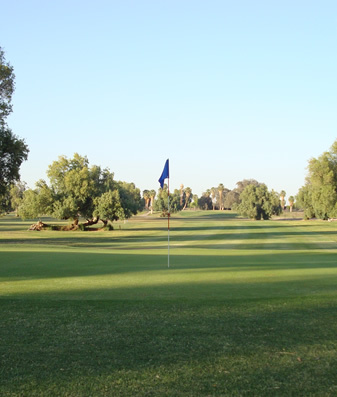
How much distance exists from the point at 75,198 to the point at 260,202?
183 feet

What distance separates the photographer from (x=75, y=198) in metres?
63.3

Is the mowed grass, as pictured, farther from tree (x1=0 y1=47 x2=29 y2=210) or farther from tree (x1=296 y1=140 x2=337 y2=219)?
tree (x1=296 y1=140 x2=337 y2=219)

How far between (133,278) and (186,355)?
25.0 ft

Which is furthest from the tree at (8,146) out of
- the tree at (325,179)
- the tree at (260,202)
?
the tree at (260,202)

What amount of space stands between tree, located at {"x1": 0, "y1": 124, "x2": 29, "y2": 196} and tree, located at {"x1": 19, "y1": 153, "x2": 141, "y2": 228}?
22.7 metres

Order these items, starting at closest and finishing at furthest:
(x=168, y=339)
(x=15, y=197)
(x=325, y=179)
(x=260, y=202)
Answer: (x=168, y=339) → (x=325, y=179) → (x=260, y=202) → (x=15, y=197)

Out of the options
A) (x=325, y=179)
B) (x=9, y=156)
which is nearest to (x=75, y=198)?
(x=9, y=156)

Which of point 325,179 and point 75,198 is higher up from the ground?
point 325,179

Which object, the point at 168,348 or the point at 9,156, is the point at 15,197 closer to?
the point at 9,156

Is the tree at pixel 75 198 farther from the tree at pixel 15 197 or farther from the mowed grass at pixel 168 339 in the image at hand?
the mowed grass at pixel 168 339

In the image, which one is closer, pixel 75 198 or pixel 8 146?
pixel 8 146

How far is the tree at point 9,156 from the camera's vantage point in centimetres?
3691

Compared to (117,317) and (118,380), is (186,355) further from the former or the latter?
(117,317)

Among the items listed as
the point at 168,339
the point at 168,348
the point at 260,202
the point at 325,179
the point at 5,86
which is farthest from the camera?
the point at 260,202
